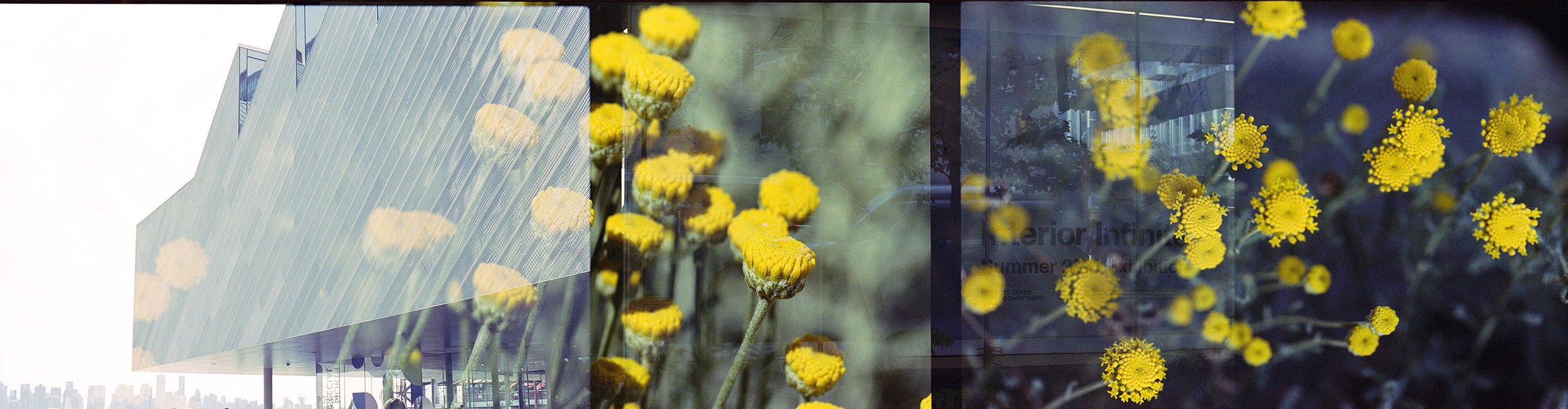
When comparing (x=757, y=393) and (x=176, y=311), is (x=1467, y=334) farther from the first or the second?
(x=176, y=311)

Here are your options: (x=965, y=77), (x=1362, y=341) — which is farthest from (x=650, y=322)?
(x=1362, y=341)

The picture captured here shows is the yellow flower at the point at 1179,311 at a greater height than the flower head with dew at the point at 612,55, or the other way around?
the flower head with dew at the point at 612,55

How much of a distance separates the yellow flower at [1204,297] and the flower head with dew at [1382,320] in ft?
1.38

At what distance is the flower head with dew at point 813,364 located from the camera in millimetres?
2252

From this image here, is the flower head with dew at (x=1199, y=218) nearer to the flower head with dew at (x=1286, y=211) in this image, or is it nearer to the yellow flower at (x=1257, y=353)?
the flower head with dew at (x=1286, y=211)

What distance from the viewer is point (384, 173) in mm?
2217

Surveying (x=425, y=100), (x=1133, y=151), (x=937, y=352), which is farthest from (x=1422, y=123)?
(x=425, y=100)

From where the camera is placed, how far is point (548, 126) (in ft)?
7.22

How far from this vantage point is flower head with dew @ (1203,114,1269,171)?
7.76 ft

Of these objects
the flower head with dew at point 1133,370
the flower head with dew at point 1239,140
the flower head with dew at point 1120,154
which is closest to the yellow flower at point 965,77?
the flower head with dew at point 1120,154

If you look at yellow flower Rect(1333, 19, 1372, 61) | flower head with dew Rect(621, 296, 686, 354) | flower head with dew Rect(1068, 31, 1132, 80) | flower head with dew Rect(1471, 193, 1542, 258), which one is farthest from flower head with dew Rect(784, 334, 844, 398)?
flower head with dew Rect(1471, 193, 1542, 258)

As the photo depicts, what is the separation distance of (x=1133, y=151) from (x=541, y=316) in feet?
4.49

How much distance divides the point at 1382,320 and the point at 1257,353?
13.5 inches

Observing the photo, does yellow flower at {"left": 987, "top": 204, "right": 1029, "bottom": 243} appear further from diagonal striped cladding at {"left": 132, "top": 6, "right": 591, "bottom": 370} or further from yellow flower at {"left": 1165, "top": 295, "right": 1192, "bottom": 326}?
diagonal striped cladding at {"left": 132, "top": 6, "right": 591, "bottom": 370}
